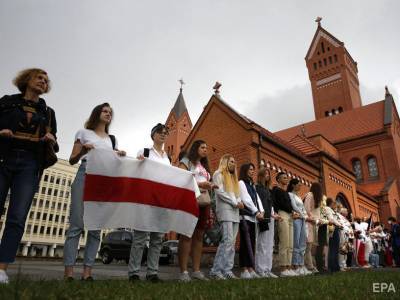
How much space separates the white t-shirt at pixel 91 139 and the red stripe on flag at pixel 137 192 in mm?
408

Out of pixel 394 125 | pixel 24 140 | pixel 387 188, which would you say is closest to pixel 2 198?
pixel 24 140

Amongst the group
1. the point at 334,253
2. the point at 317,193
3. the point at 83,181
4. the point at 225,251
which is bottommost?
the point at 225,251

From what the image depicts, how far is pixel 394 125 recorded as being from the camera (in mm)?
39094

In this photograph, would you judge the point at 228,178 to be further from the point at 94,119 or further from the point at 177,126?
the point at 177,126

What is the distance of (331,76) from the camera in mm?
53500

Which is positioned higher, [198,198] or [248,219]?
[198,198]

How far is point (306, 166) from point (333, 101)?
36.4m

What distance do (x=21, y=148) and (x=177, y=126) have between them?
4273 cm

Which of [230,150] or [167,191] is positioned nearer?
[167,191]

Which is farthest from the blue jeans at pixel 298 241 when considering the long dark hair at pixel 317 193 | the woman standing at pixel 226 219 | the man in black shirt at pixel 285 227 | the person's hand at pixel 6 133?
the person's hand at pixel 6 133

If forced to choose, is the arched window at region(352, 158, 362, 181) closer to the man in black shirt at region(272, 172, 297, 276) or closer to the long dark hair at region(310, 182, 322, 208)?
the long dark hair at region(310, 182, 322, 208)

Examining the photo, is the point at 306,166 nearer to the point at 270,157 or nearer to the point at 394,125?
the point at 270,157

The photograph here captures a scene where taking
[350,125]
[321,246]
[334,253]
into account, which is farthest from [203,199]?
[350,125]

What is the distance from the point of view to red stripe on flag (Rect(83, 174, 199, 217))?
436cm
